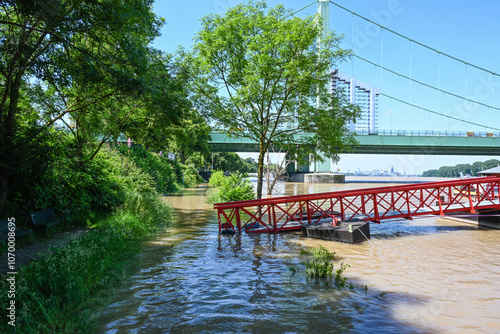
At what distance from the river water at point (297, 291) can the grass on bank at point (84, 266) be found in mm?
412

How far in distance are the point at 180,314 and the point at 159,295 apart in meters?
0.94

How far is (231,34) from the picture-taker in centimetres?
1680

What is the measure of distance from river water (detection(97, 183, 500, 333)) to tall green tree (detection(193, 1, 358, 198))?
7.65m

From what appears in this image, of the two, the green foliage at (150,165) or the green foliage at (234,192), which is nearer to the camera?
the green foliage at (234,192)

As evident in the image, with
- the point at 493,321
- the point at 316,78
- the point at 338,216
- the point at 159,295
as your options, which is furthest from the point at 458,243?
the point at 159,295

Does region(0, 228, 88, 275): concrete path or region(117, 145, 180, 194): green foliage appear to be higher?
region(117, 145, 180, 194): green foliage

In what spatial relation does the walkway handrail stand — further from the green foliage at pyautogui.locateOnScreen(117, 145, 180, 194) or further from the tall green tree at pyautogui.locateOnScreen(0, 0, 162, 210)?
the green foliage at pyautogui.locateOnScreen(117, 145, 180, 194)

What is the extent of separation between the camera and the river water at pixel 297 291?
16.9ft

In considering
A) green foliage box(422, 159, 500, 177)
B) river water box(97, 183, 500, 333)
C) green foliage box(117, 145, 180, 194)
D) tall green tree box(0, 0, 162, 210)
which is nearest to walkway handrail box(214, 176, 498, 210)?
river water box(97, 183, 500, 333)

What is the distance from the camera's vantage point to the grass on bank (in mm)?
4727

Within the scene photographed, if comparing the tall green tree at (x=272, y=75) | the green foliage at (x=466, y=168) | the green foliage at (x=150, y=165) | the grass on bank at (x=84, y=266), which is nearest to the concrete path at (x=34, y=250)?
the grass on bank at (x=84, y=266)

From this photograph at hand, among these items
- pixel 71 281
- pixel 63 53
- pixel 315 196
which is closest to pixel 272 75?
pixel 315 196

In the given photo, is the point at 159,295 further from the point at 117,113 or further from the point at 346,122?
the point at 346,122

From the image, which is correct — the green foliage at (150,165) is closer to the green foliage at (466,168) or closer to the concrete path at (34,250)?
the concrete path at (34,250)
